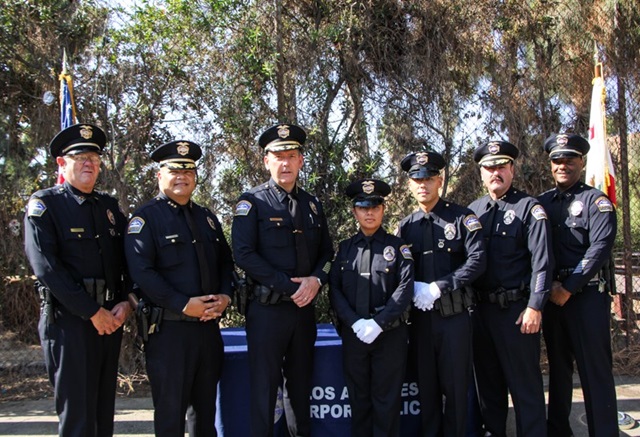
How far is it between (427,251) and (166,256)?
1827mm

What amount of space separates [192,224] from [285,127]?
3.20ft

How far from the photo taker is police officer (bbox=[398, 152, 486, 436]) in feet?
11.2

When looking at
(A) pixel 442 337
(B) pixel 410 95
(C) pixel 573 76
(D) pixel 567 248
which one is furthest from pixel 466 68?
(A) pixel 442 337

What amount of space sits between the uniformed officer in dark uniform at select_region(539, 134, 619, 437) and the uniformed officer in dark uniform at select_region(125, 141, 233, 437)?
244cm

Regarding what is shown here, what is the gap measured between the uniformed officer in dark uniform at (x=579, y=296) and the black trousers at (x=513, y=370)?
1.00ft

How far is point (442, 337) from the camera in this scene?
3428 mm

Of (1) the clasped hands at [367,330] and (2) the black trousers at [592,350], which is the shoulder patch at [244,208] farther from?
(2) the black trousers at [592,350]

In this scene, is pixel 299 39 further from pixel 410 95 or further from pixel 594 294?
pixel 594 294

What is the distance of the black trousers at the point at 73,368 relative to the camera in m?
3.01

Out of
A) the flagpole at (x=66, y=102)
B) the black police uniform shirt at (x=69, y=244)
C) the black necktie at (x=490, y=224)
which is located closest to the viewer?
the black police uniform shirt at (x=69, y=244)

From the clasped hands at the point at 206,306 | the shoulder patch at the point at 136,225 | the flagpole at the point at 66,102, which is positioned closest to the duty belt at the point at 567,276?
the clasped hands at the point at 206,306

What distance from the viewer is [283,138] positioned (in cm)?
362

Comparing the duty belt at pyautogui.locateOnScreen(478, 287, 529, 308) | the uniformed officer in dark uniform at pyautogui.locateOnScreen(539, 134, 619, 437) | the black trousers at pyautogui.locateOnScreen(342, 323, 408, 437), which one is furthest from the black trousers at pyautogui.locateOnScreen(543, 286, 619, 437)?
the black trousers at pyautogui.locateOnScreen(342, 323, 408, 437)

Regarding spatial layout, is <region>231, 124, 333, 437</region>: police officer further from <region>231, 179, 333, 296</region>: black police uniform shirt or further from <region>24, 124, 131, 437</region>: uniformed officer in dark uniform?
<region>24, 124, 131, 437</region>: uniformed officer in dark uniform
